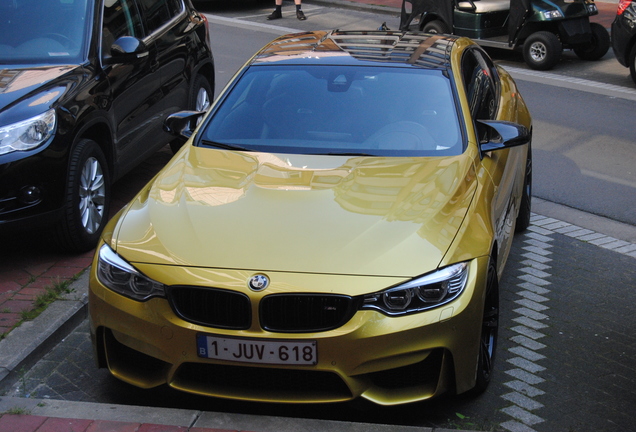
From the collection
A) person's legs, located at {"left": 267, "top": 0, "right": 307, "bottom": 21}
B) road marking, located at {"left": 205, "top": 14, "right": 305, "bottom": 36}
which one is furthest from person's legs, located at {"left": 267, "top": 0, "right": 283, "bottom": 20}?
road marking, located at {"left": 205, "top": 14, "right": 305, "bottom": 36}

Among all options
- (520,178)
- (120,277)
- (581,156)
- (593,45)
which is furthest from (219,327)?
(593,45)

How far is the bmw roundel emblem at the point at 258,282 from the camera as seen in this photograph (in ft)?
11.3

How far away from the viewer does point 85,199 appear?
5.78 meters

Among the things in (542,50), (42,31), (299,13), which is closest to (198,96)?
(42,31)

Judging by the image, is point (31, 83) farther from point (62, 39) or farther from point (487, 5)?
point (487, 5)

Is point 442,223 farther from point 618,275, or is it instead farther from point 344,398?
point 618,275

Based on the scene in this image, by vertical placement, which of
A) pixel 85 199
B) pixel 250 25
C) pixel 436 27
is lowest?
pixel 250 25

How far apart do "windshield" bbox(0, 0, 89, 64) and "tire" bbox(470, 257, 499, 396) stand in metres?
3.51

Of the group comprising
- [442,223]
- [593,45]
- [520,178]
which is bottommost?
[593,45]

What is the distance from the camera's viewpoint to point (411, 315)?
3.45 m

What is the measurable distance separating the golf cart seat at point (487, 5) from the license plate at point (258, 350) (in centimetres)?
1103

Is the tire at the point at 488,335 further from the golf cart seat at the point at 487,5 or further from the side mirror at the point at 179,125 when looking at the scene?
the golf cart seat at the point at 487,5

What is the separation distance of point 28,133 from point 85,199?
0.70 meters

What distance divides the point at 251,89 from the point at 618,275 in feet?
9.14
